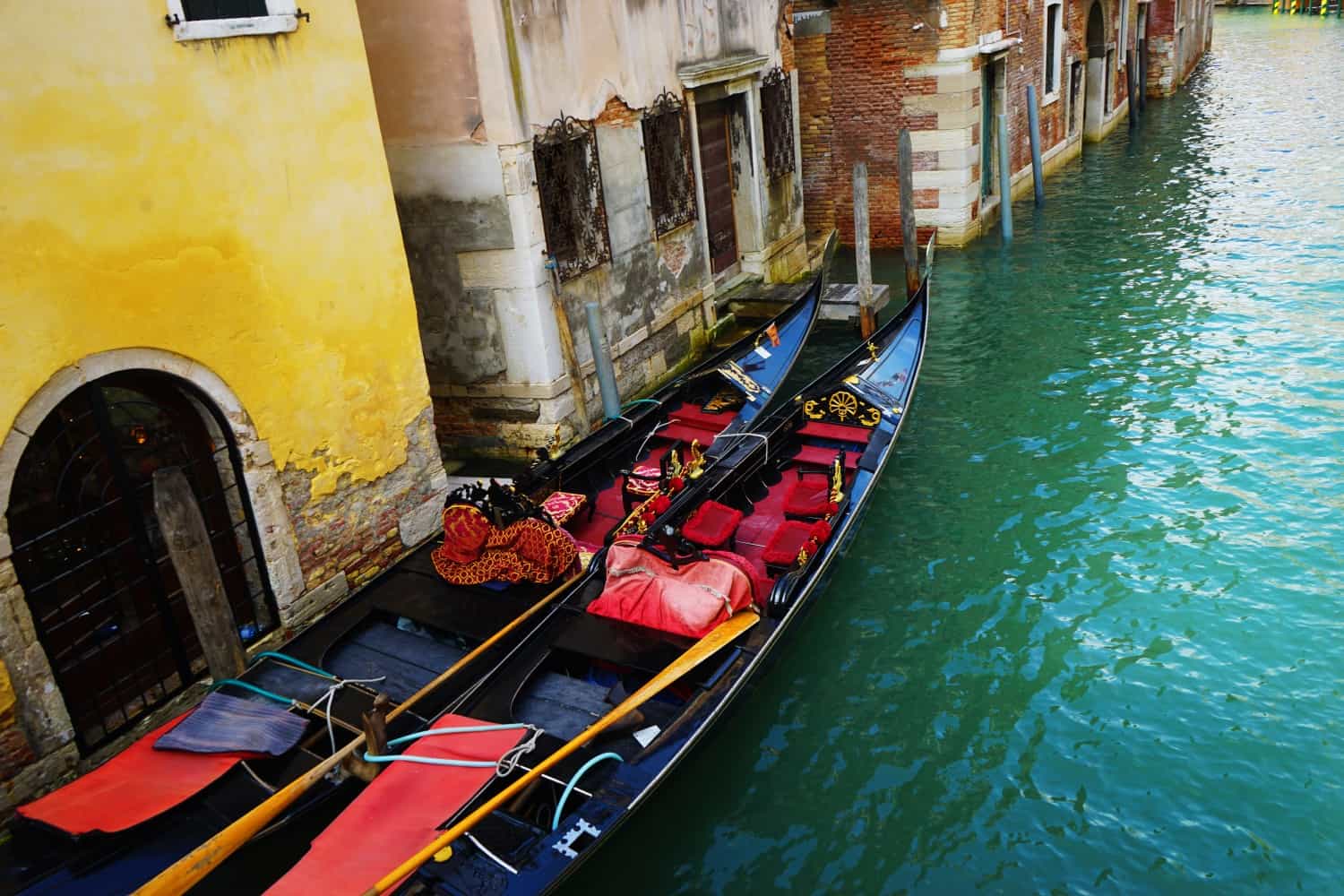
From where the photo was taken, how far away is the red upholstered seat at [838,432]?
268 inches

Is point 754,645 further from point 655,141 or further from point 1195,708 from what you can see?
point 655,141

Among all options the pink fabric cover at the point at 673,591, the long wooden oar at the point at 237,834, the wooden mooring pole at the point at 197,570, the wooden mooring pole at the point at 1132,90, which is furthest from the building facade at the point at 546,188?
the wooden mooring pole at the point at 1132,90

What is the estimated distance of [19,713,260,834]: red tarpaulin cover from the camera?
147 inches

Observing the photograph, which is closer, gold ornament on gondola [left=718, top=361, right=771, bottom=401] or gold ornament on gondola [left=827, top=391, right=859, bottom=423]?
gold ornament on gondola [left=827, top=391, right=859, bottom=423]

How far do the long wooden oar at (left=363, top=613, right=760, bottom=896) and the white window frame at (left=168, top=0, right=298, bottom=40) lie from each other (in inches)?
134

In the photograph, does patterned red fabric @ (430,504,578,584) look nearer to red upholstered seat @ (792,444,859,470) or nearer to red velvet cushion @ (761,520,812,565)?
red velvet cushion @ (761,520,812,565)

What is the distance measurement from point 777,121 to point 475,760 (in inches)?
330

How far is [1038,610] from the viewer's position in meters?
5.57

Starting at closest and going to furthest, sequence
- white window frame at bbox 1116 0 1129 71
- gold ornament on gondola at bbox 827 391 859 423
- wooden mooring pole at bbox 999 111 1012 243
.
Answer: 1. gold ornament on gondola at bbox 827 391 859 423
2. wooden mooring pole at bbox 999 111 1012 243
3. white window frame at bbox 1116 0 1129 71

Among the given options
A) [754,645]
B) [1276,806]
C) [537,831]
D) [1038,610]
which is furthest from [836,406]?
[537,831]

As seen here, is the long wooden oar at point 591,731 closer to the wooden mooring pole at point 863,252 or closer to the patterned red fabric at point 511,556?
the patterned red fabric at point 511,556

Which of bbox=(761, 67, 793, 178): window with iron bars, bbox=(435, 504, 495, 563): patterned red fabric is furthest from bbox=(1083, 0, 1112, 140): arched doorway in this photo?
bbox=(435, 504, 495, 563): patterned red fabric

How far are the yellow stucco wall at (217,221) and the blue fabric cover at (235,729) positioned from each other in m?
1.29

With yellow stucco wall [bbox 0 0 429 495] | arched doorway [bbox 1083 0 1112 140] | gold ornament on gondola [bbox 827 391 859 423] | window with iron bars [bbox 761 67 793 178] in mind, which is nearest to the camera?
yellow stucco wall [bbox 0 0 429 495]
